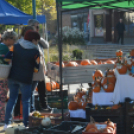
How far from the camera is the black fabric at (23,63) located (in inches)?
176

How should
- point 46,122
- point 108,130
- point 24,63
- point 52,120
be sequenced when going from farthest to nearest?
point 24,63 → point 52,120 → point 46,122 → point 108,130

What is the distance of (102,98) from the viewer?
15.3 feet

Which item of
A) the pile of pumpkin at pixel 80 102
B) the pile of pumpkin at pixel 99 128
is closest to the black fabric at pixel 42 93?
the pile of pumpkin at pixel 80 102

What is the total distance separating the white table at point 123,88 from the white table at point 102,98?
0.09 metres

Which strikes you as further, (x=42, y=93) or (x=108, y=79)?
(x=42, y=93)

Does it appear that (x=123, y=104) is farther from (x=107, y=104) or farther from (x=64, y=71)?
(x=64, y=71)

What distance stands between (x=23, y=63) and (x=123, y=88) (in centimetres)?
156

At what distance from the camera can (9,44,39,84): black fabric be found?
4.48m

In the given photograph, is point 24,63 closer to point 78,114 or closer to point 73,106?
point 73,106

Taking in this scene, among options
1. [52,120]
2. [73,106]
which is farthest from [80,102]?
[52,120]

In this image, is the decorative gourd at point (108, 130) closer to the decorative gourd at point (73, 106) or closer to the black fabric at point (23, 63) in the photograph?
the decorative gourd at point (73, 106)

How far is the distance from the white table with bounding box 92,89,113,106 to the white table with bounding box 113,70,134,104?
0.31 ft

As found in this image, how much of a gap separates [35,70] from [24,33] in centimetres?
76

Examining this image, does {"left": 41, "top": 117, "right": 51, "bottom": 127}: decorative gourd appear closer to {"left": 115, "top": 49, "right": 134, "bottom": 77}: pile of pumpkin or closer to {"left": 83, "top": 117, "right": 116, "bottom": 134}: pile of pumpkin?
{"left": 83, "top": 117, "right": 116, "bottom": 134}: pile of pumpkin
